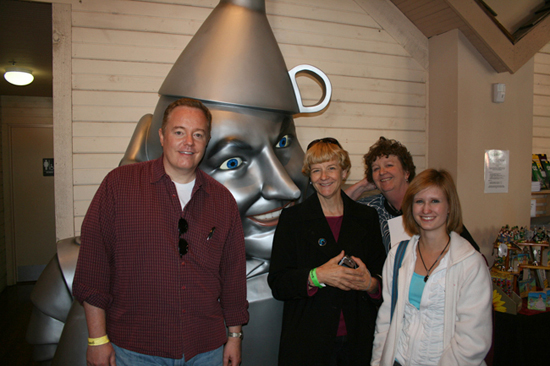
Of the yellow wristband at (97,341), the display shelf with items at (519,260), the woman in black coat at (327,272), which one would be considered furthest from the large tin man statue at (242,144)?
the display shelf with items at (519,260)

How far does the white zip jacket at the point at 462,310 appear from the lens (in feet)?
3.33

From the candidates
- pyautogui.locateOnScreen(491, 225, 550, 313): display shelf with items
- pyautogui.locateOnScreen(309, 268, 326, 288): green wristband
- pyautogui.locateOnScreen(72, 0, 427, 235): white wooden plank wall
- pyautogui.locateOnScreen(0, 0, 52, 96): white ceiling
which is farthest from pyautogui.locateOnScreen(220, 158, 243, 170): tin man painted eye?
pyautogui.locateOnScreen(491, 225, 550, 313): display shelf with items

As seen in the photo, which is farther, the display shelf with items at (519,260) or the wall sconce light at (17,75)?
the wall sconce light at (17,75)

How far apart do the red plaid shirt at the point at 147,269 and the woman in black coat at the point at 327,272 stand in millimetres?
250

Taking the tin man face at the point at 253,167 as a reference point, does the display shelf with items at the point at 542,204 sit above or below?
below

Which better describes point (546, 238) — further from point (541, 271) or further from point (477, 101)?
point (477, 101)

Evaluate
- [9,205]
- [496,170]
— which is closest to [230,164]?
[496,170]

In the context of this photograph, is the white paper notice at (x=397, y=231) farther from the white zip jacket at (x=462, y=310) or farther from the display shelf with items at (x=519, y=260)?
the display shelf with items at (x=519, y=260)

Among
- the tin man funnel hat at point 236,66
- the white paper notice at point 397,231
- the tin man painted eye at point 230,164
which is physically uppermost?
the tin man funnel hat at point 236,66

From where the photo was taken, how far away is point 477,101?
2219 mm

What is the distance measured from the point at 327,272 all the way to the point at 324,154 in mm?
383

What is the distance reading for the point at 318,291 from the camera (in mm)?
1183

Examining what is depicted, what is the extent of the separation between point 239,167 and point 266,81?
1.09 ft

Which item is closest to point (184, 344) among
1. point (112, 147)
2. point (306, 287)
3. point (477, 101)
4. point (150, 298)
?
point (150, 298)
